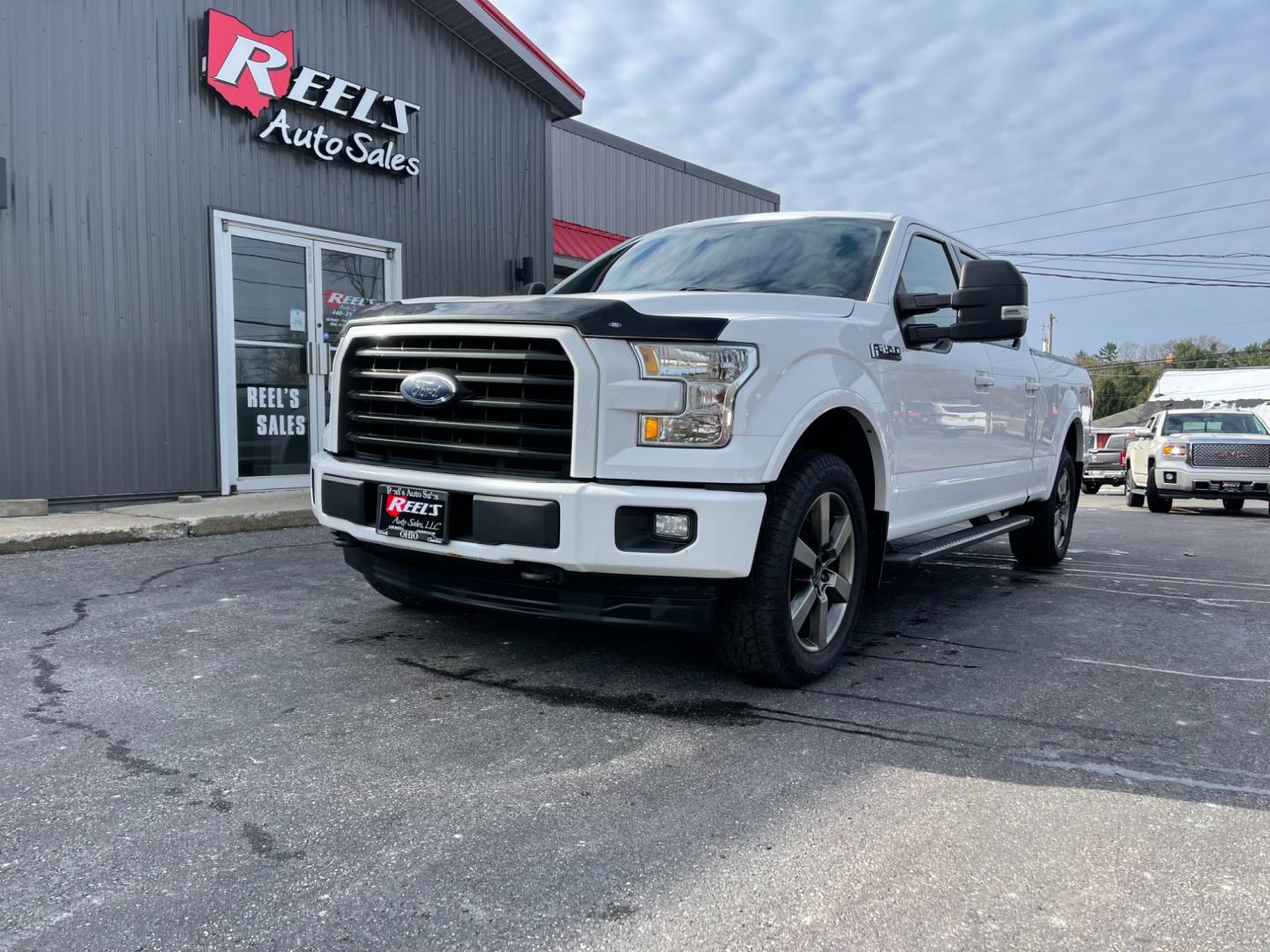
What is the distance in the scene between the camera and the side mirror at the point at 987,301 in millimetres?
3922

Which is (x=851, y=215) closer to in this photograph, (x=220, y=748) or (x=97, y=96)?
(x=220, y=748)

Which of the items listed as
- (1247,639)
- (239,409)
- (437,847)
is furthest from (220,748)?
(239,409)

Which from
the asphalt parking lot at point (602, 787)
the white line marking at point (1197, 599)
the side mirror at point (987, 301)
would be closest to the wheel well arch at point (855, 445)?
the side mirror at point (987, 301)

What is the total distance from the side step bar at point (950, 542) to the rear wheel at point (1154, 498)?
31.7ft

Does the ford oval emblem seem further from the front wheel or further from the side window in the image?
the side window

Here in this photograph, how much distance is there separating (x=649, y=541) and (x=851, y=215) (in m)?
2.36

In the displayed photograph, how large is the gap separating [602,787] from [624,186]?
47.3 feet

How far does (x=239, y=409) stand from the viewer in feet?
28.9

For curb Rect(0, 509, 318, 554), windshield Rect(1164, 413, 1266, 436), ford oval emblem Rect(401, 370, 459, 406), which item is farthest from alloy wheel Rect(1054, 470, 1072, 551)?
windshield Rect(1164, 413, 1266, 436)

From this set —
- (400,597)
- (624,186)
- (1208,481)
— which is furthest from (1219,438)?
(400,597)

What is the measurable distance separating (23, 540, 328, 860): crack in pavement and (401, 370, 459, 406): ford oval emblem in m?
1.46

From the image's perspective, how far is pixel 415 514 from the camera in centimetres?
342

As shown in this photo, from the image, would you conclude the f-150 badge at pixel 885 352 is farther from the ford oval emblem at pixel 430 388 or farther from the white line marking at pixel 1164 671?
the ford oval emblem at pixel 430 388

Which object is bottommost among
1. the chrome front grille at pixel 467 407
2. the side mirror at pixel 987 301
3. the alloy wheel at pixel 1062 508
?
the alloy wheel at pixel 1062 508
